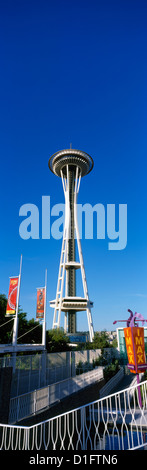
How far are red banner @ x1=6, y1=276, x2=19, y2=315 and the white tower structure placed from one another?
43144 millimetres

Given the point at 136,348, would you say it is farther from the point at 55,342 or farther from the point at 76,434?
the point at 55,342

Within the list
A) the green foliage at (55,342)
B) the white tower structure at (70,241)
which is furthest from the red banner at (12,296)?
the white tower structure at (70,241)

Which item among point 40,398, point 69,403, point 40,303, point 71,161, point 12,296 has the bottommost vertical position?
point 69,403

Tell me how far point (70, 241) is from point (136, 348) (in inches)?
1932

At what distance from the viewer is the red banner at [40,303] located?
64.6 ft

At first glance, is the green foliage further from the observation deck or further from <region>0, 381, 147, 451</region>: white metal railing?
the observation deck

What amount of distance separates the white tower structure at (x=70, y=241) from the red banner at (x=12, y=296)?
43.1 metres

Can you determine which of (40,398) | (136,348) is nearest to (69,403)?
(40,398)

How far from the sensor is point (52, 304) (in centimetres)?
6166

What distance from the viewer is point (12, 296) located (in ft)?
53.0

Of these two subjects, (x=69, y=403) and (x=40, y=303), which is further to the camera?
(x=40, y=303)

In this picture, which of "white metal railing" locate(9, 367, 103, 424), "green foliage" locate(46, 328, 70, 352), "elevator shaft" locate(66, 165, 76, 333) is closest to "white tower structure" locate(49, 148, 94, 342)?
"elevator shaft" locate(66, 165, 76, 333)

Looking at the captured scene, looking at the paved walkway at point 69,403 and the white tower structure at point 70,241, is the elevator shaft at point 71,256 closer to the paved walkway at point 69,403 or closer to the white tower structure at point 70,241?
the white tower structure at point 70,241

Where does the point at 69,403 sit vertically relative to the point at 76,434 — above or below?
above
